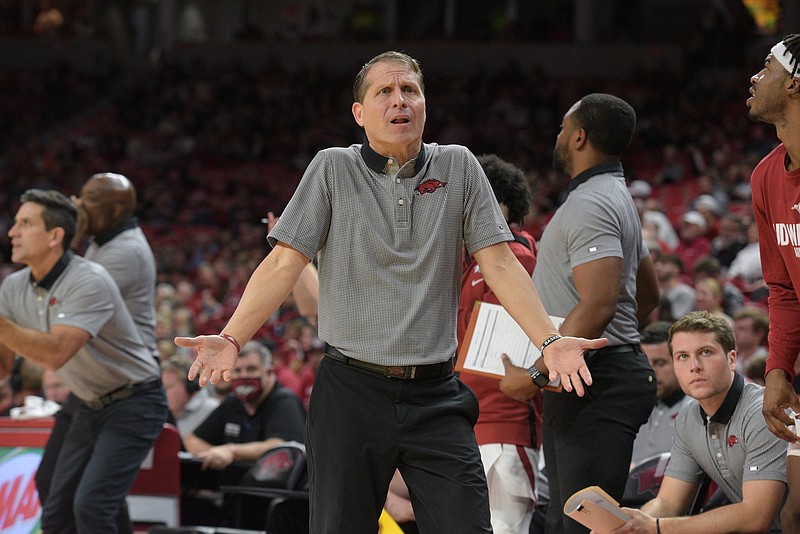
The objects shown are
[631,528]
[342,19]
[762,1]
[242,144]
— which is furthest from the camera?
[342,19]

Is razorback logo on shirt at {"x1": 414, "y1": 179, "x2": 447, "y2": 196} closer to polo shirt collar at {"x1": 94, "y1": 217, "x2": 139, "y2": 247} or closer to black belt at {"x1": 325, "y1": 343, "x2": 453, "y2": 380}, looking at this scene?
black belt at {"x1": 325, "y1": 343, "x2": 453, "y2": 380}

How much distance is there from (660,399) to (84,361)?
3.05 metres

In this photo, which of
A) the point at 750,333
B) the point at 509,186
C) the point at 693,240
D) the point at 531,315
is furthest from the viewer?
the point at 693,240

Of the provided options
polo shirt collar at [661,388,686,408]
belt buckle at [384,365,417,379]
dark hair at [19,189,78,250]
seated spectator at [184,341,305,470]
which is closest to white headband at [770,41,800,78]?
belt buckle at [384,365,417,379]

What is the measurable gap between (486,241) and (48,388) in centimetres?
515

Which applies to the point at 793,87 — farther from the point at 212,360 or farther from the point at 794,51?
the point at 212,360

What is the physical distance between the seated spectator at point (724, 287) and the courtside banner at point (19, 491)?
5378 millimetres

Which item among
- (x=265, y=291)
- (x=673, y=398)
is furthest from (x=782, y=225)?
(x=673, y=398)

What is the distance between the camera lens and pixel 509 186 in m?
4.54

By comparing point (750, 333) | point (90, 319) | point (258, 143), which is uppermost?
point (258, 143)

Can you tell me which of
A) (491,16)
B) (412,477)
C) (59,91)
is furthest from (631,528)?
(59,91)

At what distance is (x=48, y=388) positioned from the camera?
7.59 meters

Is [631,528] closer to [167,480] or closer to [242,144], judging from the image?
[167,480]

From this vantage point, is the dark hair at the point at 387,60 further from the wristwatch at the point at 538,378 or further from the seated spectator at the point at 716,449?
the seated spectator at the point at 716,449
